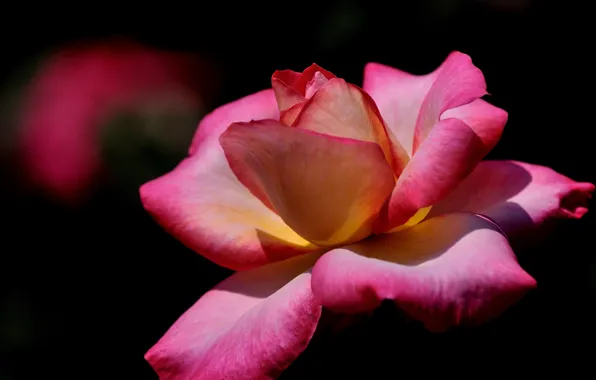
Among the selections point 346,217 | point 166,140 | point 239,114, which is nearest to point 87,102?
point 166,140

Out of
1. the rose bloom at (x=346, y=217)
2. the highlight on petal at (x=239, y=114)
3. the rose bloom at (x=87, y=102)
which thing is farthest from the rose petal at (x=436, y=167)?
the rose bloom at (x=87, y=102)

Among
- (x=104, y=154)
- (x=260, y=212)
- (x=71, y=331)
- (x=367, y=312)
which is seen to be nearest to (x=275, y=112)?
(x=260, y=212)

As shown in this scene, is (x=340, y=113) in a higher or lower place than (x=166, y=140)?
higher

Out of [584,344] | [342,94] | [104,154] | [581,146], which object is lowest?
[584,344]

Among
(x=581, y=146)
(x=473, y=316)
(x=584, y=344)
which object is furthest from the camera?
(x=581, y=146)

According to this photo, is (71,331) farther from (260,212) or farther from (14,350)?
(260,212)

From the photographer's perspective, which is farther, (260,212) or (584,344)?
(584,344)

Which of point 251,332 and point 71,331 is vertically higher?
point 251,332

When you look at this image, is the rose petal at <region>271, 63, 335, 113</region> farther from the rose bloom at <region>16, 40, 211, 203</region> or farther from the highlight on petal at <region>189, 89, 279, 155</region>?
the rose bloom at <region>16, 40, 211, 203</region>

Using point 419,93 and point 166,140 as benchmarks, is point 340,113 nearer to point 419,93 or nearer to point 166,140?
point 419,93
